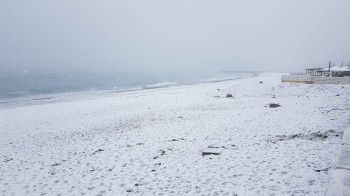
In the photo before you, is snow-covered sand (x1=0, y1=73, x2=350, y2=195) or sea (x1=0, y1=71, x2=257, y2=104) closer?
snow-covered sand (x1=0, y1=73, x2=350, y2=195)

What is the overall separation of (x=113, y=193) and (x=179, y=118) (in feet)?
39.9

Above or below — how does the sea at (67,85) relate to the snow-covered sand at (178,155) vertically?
above

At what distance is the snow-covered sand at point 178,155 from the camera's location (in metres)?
8.21

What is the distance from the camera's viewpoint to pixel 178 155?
11227 mm

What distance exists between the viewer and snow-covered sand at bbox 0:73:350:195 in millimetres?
8211

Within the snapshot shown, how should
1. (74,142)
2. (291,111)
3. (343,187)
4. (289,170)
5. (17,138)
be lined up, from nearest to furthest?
(343,187) → (289,170) → (74,142) → (17,138) → (291,111)

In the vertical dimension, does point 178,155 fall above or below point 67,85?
below

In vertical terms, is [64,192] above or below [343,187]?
below

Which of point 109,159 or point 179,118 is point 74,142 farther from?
point 179,118

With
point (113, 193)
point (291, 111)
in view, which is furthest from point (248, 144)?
point (291, 111)

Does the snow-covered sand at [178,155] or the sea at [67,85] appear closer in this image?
the snow-covered sand at [178,155]

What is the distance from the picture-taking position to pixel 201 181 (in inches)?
332

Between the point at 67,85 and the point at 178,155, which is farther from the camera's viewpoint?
the point at 67,85

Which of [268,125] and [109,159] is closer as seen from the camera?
[109,159]
